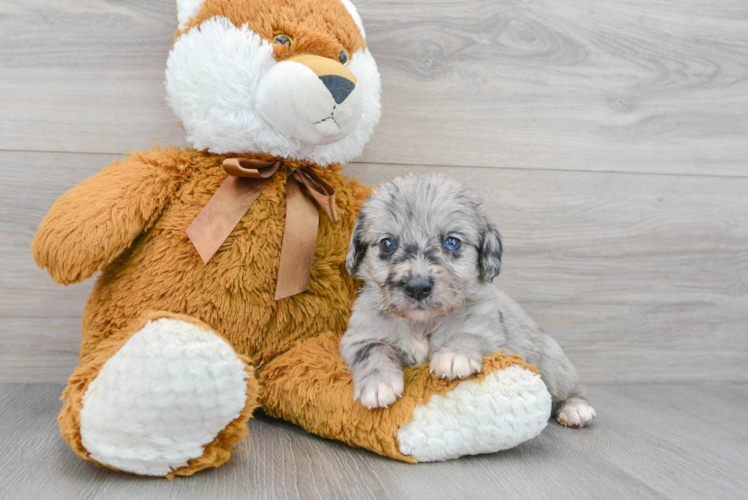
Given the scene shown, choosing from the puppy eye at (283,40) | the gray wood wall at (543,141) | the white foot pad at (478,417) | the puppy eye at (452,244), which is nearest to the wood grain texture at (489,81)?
the gray wood wall at (543,141)

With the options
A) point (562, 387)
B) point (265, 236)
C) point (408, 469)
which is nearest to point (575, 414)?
point (562, 387)

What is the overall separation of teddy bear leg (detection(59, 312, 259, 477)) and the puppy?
36cm

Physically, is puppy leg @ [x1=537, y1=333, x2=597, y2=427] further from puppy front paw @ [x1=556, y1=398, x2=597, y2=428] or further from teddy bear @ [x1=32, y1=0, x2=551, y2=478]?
teddy bear @ [x1=32, y1=0, x2=551, y2=478]

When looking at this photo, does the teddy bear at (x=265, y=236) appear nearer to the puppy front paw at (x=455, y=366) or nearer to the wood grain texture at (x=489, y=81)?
the puppy front paw at (x=455, y=366)

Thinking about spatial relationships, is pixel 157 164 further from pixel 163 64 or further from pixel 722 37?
pixel 722 37

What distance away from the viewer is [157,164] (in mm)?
1714

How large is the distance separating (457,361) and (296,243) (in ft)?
2.00

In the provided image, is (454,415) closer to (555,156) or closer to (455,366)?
(455,366)

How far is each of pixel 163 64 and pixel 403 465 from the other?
5.49 feet

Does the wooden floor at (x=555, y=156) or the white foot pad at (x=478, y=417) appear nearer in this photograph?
the white foot pad at (x=478, y=417)

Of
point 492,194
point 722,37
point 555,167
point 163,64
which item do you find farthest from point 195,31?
point 722,37

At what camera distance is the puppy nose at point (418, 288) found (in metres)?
1.44

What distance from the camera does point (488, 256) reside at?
167cm

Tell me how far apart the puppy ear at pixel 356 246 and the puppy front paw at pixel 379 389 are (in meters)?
0.38
